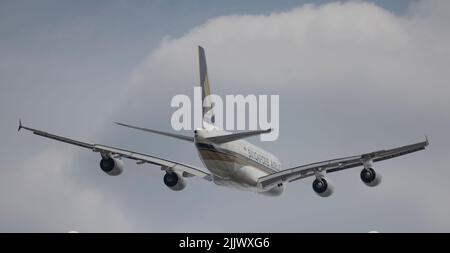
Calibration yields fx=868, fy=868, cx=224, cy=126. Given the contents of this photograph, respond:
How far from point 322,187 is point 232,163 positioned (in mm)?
8206

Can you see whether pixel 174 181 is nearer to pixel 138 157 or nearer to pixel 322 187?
pixel 138 157

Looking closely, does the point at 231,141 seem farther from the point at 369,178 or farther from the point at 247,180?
the point at 369,178

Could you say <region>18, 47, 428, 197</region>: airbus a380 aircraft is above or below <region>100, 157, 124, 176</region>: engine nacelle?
above

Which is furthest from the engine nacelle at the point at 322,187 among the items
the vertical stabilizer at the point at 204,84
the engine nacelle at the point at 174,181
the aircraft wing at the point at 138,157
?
the engine nacelle at the point at 174,181

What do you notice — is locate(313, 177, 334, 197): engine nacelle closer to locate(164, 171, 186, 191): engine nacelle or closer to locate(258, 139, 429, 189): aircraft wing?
locate(258, 139, 429, 189): aircraft wing

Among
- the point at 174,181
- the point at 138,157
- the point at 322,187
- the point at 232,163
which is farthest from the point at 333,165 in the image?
the point at 138,157

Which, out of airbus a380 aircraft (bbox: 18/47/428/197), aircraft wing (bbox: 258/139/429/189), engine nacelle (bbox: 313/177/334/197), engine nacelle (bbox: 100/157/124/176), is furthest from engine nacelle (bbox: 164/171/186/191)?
engine nacelle (bbox: 313/177/334/197)

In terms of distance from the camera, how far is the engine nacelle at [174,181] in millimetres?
75812

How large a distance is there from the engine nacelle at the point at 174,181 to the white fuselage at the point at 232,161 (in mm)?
3042

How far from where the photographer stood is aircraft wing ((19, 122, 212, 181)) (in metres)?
70.9

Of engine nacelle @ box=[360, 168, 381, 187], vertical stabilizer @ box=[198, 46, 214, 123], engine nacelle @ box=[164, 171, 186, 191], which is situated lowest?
engine nacelle @ box=[360, 168, 381, 187]

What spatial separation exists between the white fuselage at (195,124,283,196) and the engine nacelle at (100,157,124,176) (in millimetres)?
6676

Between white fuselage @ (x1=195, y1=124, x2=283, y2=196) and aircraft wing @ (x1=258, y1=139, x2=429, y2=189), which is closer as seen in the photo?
aircraft wing @ (x1=258, y1=139, x2=429, y2=189)
